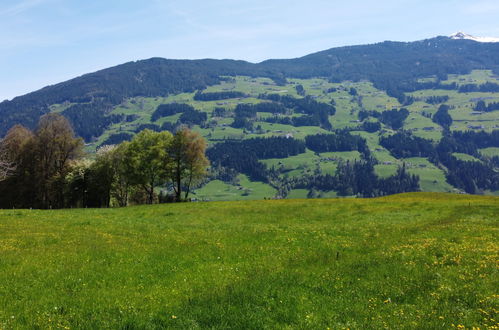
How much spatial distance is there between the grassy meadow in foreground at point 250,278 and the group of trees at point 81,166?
187 feet

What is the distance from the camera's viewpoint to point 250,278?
1831 centimetres

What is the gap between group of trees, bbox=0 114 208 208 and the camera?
8762cm

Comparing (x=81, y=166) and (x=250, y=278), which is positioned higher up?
(x=81, y=166)

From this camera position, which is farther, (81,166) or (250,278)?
(81,166)

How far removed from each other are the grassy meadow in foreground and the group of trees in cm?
5688

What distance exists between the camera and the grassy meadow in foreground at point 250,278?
13.3 m

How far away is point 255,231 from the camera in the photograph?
110 ft

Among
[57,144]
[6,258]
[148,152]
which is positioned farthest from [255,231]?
[57,144]

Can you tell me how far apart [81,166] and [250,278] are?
85.2 m

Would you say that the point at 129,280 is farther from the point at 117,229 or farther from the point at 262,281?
the point at 117,229

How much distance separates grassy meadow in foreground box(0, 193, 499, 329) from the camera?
1333 centimetres

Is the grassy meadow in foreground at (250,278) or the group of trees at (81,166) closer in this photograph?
the grassy meadow in foreground at (250,278)

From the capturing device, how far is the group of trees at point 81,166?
87625mm

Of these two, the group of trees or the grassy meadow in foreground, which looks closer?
the grassy meadow in foreground
